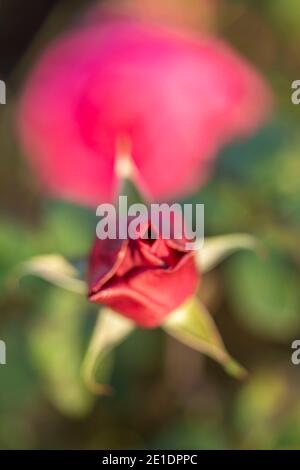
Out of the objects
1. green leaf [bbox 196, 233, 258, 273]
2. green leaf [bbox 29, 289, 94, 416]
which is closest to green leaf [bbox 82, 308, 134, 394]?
green leaf [bbox 29, 289, 94, 416]

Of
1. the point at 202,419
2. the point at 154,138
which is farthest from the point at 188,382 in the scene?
the point at 154,138

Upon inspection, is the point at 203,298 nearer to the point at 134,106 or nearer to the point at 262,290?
the point at 262,290

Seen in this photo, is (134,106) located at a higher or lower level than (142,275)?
higher

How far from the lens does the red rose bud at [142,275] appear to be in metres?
0.92

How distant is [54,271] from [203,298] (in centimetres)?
21

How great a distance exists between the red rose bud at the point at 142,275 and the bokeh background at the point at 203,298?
40mm

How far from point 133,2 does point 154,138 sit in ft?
0.59

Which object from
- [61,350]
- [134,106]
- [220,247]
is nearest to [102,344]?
[61,350]

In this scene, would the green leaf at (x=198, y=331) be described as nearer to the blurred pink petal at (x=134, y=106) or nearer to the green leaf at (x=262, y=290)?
the green leaf at (x=262, y=290)

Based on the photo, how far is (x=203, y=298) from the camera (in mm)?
991

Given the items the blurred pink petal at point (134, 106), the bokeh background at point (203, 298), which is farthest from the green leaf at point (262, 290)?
the blurred pink petal at point (134, 106)
